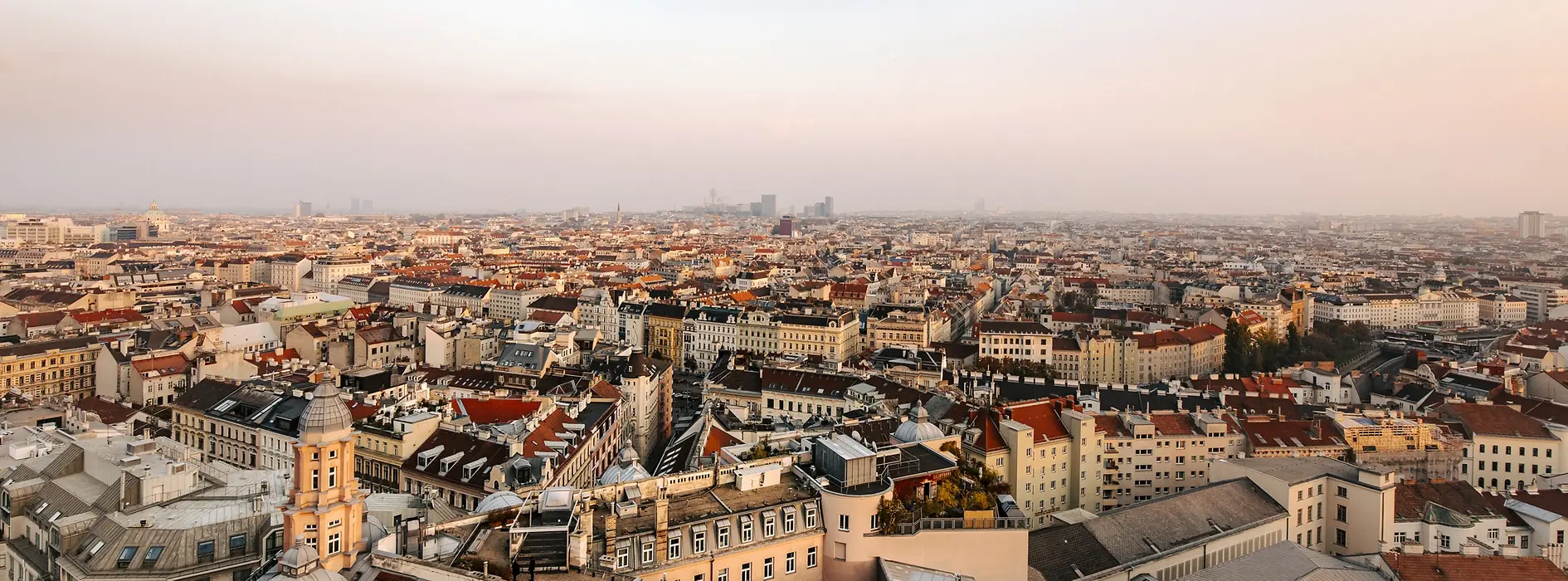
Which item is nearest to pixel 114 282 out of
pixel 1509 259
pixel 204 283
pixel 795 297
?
pixel 204 283

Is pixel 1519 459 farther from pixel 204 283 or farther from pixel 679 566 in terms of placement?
pixel 204 283

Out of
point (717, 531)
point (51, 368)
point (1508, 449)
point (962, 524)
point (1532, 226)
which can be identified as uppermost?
point (1532, 226)

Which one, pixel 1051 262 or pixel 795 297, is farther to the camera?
pixel 1051 262

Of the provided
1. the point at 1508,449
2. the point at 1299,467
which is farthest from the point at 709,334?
the point at 1508,449

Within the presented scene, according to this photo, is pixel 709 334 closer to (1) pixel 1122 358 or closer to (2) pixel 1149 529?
(1) pixel 1122 358

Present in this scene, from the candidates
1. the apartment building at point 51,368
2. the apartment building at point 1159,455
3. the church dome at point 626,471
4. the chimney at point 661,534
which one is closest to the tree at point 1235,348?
the apartment building at point 1159,455

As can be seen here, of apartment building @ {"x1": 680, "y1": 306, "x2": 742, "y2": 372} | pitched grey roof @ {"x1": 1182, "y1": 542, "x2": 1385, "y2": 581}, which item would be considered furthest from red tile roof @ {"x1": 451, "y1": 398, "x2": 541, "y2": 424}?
apartment building @ {"x1": 680, "y1": 306, "x2": 742, "y2": 372}
